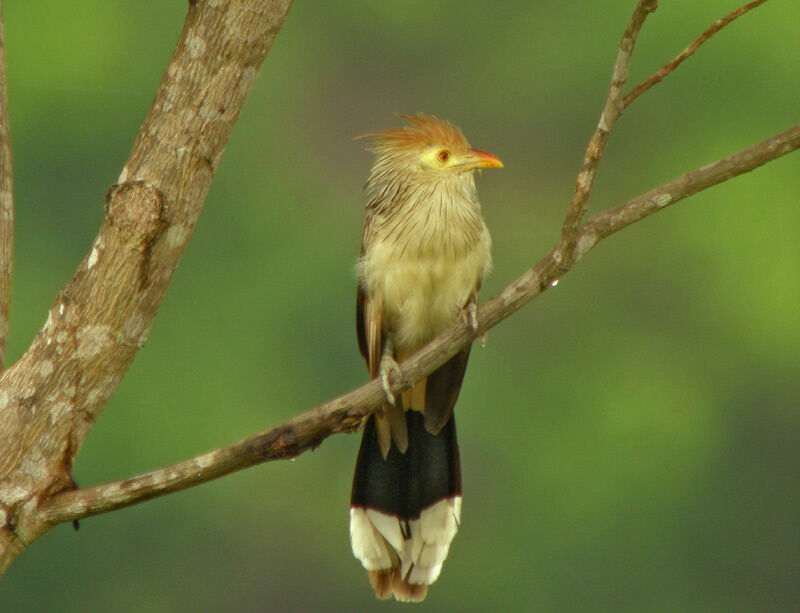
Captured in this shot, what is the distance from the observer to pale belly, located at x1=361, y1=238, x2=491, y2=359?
2.89 m

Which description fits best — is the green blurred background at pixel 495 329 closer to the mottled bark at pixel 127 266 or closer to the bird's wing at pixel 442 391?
the bird's wing at pixel 442 391

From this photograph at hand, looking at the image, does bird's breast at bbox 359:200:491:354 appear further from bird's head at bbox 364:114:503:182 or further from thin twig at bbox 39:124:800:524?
thin twig at bbox 39:124:800:524

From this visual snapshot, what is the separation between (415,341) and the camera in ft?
9.96

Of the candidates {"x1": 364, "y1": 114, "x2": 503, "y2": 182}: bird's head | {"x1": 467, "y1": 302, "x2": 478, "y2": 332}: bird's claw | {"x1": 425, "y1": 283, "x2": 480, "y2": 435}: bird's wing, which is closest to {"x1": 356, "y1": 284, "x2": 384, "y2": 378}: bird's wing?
{"x1": 425, "y1": 283, "x2": 480, "y2": 435}: bird's wing

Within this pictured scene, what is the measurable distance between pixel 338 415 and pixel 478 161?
1.17 m

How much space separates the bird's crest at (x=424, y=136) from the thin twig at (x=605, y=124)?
3.60 feet

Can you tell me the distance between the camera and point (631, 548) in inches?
236

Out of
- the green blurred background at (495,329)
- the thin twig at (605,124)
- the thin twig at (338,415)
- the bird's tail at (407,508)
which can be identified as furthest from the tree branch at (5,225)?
the green blurred background at (495,329)

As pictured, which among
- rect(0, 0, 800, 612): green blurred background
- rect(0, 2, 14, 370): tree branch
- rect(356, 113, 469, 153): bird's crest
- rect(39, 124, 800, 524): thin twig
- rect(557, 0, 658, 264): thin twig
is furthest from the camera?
rect(0, 0, 800, 612): green blurred background

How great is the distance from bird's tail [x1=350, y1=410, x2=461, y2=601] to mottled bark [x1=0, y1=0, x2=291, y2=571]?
95 cm

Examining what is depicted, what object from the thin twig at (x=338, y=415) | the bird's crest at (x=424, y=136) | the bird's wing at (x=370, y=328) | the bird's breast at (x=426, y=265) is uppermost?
the bird's crest at (x=424, y=136)

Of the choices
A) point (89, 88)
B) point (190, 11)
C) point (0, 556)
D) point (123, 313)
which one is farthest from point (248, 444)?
point (89, 88)

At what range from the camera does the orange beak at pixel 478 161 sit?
3.01m

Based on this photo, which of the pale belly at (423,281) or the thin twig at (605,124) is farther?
the pale belly at (423,281)
